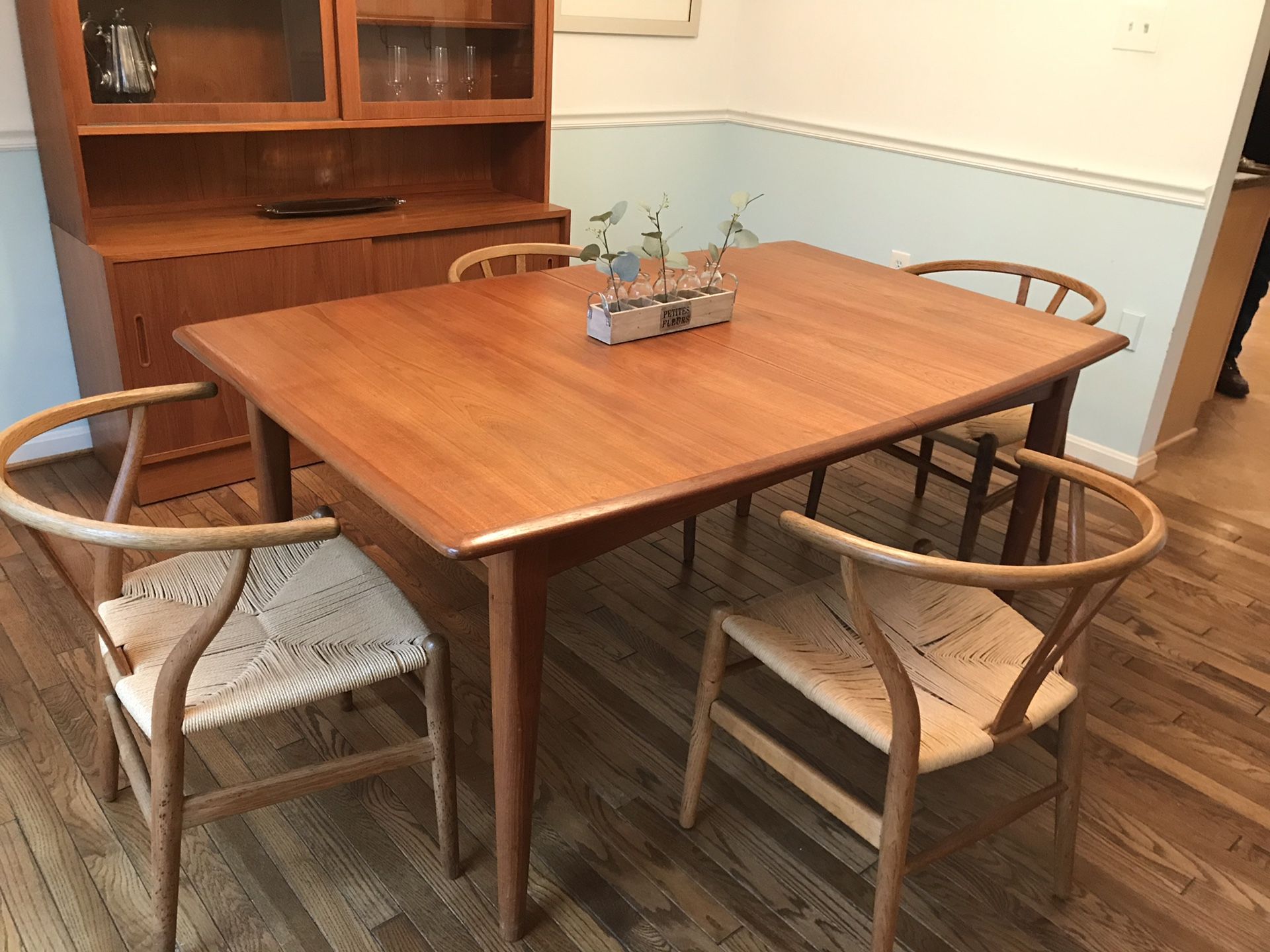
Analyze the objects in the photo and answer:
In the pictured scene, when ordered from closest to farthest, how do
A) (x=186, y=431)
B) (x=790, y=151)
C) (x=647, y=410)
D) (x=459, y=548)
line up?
(x=459, y=548) → (x=647, y=410) → (x=186, y=431) → (x=790, y=151)

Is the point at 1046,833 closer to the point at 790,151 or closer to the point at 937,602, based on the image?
the point at 937,602

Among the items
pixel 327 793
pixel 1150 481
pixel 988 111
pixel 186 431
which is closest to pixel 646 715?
pixel 327 793

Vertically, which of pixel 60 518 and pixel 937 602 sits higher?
pixel 60 518

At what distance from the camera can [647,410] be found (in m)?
1.43

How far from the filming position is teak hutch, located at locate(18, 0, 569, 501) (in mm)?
2295

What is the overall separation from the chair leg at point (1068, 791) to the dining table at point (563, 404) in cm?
46

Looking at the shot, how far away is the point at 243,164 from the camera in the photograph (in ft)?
Answer: 9.04

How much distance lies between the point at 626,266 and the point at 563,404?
0.33 metres

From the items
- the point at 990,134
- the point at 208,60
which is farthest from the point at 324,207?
the point at 990,134

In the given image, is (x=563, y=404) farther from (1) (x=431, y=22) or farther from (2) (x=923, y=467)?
(1) (x=431, y=22)

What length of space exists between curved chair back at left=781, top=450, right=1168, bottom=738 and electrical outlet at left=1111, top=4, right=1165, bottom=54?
188cm

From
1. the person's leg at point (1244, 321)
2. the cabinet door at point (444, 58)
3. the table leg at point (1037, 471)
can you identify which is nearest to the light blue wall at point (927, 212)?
the cabinet door at point (444, 58)

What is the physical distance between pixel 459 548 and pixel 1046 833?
120cm

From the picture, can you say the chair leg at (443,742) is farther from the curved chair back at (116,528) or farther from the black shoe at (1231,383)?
the black shoe at (1231,383)
